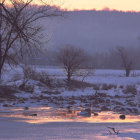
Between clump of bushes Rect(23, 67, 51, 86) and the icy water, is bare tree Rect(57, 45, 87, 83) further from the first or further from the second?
the icy water

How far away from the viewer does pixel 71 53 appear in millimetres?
45562

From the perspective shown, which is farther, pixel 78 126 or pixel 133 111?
pixel 133 111

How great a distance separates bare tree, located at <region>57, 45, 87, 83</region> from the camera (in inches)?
1718

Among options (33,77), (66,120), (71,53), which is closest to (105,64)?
(71,53)

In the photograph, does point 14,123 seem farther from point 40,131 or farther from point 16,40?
point 16,40

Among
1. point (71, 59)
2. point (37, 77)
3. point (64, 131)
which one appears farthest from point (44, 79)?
point (64, 131)

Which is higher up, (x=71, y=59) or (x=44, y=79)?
(x=71, y=59)

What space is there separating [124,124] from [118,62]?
13998cm

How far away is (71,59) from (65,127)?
113 ft

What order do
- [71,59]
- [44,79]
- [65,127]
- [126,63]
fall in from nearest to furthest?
[65,127], [44,79], [71,59], [126,63]

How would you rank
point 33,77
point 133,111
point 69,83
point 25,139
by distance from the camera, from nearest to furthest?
point 25,139 < point 133,111 < point 33,77 < point 69,83

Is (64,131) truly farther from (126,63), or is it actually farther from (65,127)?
(126,63)

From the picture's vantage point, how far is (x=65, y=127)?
10.4 m

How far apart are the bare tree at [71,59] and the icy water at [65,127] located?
30.0m
